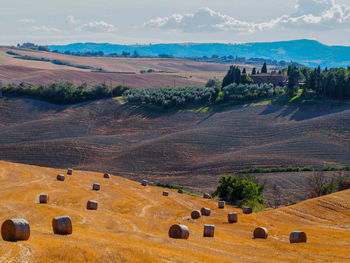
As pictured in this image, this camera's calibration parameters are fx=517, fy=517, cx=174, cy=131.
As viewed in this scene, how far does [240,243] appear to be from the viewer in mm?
27047

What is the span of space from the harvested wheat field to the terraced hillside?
14.7 metres

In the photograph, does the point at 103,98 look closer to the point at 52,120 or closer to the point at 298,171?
the point at 52,120

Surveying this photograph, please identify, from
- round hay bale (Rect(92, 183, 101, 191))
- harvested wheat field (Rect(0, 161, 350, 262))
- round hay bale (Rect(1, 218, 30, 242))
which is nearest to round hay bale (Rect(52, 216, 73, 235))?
harvested wheat field (Rect(0, 161, 350, 262))

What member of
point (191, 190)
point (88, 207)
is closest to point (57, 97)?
point (191, 190)

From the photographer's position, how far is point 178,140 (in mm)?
85250

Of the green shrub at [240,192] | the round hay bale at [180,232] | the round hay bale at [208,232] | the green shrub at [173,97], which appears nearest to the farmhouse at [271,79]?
the green shrub at [173,97]

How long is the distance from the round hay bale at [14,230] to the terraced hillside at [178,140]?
130ft

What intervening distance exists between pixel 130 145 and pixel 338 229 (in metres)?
56.5

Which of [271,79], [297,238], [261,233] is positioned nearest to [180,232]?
[261,233]

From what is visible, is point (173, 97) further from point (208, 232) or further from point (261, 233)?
point (208, 232)

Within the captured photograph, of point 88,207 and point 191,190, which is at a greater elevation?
point 88,207

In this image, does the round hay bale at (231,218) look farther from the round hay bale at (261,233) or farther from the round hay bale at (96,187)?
the round hay bale at (96,187)

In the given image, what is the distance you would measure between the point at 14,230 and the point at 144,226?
11656mm

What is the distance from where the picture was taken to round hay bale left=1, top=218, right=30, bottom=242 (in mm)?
19562
